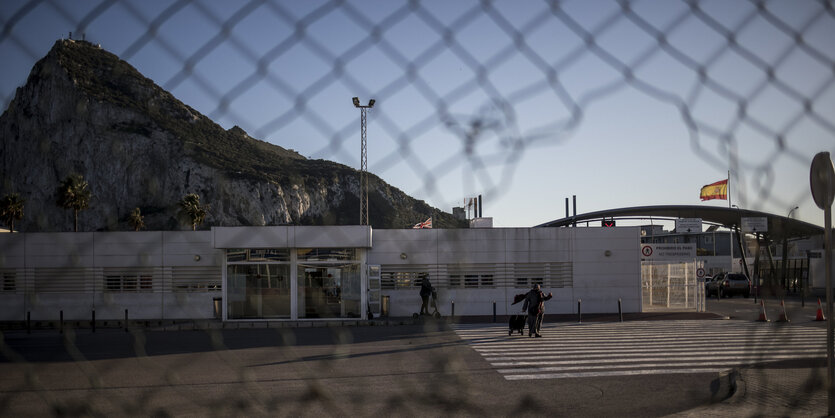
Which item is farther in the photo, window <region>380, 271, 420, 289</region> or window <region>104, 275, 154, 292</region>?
window <region>380, 271, 420, 289</region>

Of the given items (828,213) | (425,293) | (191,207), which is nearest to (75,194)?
(191,207)

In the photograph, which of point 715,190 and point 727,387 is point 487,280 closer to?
point 727,387

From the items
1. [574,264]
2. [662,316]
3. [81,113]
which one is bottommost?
[662,316]

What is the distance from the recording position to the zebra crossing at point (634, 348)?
33.9 feet

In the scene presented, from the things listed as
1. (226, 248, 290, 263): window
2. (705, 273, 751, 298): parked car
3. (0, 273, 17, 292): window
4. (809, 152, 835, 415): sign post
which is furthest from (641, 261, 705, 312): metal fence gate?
(0, 273, 17, 292): window

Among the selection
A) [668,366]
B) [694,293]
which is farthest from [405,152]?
[694,293]

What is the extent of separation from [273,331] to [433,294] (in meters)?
6.09

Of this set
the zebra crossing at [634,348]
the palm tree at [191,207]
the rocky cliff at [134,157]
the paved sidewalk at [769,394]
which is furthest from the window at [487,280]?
the rocky cliff at [134,157]

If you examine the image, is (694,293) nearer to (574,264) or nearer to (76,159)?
(574,264)

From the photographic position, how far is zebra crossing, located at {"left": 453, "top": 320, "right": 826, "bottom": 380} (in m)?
10.3

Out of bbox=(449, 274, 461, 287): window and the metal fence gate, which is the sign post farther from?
the metal fence gate

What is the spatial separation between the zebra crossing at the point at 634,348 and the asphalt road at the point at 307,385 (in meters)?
0.63

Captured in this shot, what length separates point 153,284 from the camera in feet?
80.1

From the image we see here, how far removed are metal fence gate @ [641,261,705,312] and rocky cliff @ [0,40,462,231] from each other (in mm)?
24600
